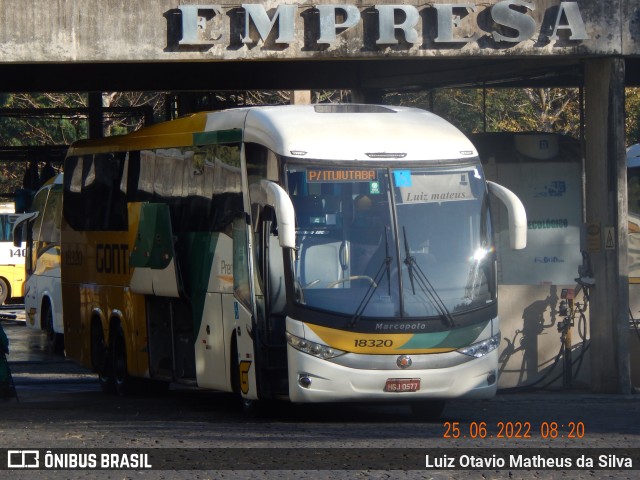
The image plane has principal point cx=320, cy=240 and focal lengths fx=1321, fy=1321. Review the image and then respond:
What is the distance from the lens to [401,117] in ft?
46.9

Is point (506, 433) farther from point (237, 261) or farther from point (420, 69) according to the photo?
point (420, 69)

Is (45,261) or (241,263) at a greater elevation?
(241,263)

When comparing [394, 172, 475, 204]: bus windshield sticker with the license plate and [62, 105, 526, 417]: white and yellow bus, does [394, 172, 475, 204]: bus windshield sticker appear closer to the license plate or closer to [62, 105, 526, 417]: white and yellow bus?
[62, 105, 526, 417]: white and yellow bus

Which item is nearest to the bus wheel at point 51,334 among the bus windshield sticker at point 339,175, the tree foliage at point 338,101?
the tree foliage at point 338,101

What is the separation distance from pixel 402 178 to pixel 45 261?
49.1 feet

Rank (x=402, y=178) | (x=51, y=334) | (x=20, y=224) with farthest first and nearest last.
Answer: (x=20, y=224), (x=51, y=334), (x=402, y=178)

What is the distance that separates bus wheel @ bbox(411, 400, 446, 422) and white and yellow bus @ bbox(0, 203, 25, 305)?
28.0 meters

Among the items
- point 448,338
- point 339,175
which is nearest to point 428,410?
point 448,338

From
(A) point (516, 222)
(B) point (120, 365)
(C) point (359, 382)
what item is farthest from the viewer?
(B) point (120, 365)

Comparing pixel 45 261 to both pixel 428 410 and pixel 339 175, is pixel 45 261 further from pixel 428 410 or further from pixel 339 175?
pixel 339 175

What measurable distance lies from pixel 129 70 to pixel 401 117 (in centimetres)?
838

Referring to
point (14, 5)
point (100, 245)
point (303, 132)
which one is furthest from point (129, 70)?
point (303, 132)

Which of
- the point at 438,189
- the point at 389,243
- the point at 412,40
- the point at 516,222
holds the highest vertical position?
the point at 412,40

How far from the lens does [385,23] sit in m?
16.4
